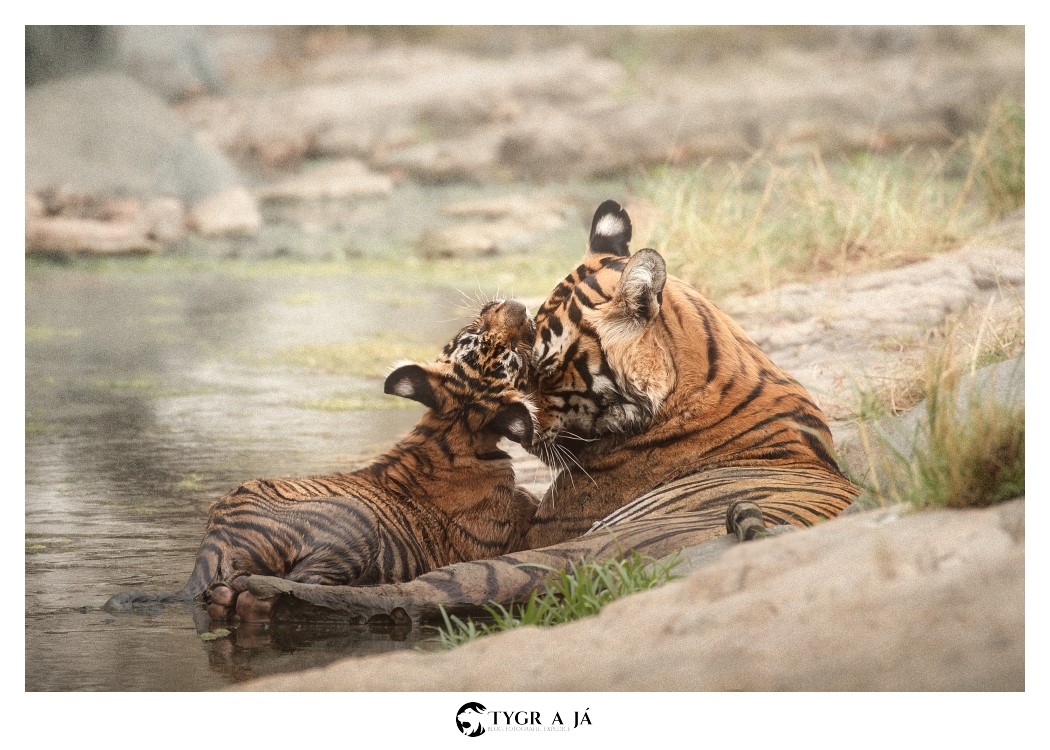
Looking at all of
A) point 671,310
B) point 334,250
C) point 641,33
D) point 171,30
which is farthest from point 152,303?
point 671,310

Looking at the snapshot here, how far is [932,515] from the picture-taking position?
3730 mm

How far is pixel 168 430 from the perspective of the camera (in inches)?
272

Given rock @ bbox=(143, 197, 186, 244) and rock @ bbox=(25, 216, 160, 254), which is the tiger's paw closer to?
rock @ bbox=(25, 216, 160, 254)

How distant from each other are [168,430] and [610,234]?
284 cm

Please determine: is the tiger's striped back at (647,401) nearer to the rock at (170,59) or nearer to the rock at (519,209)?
the rock at (170,59)

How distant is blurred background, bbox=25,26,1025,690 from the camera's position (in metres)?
6.65

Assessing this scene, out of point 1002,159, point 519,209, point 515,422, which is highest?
point 519,209

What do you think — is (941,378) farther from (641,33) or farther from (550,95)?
(550,95)

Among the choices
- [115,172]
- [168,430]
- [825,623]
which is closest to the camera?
[825,623]

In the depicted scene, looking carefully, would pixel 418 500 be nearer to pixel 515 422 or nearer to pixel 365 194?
pixel 515 422

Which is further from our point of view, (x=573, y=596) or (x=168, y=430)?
(x=168, y=430)

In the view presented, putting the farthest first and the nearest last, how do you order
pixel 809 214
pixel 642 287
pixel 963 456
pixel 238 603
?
1. pixel 809 214
2. pixel 642 287
3. pixel 238 603
4. pixel 963 456

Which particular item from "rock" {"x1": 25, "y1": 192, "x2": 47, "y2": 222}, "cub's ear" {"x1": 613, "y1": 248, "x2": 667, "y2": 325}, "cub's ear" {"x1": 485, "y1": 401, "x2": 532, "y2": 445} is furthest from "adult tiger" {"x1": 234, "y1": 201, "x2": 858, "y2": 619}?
"rock" {"x1": 25, "y1": 192, "x2": 47, "y2": 222}
